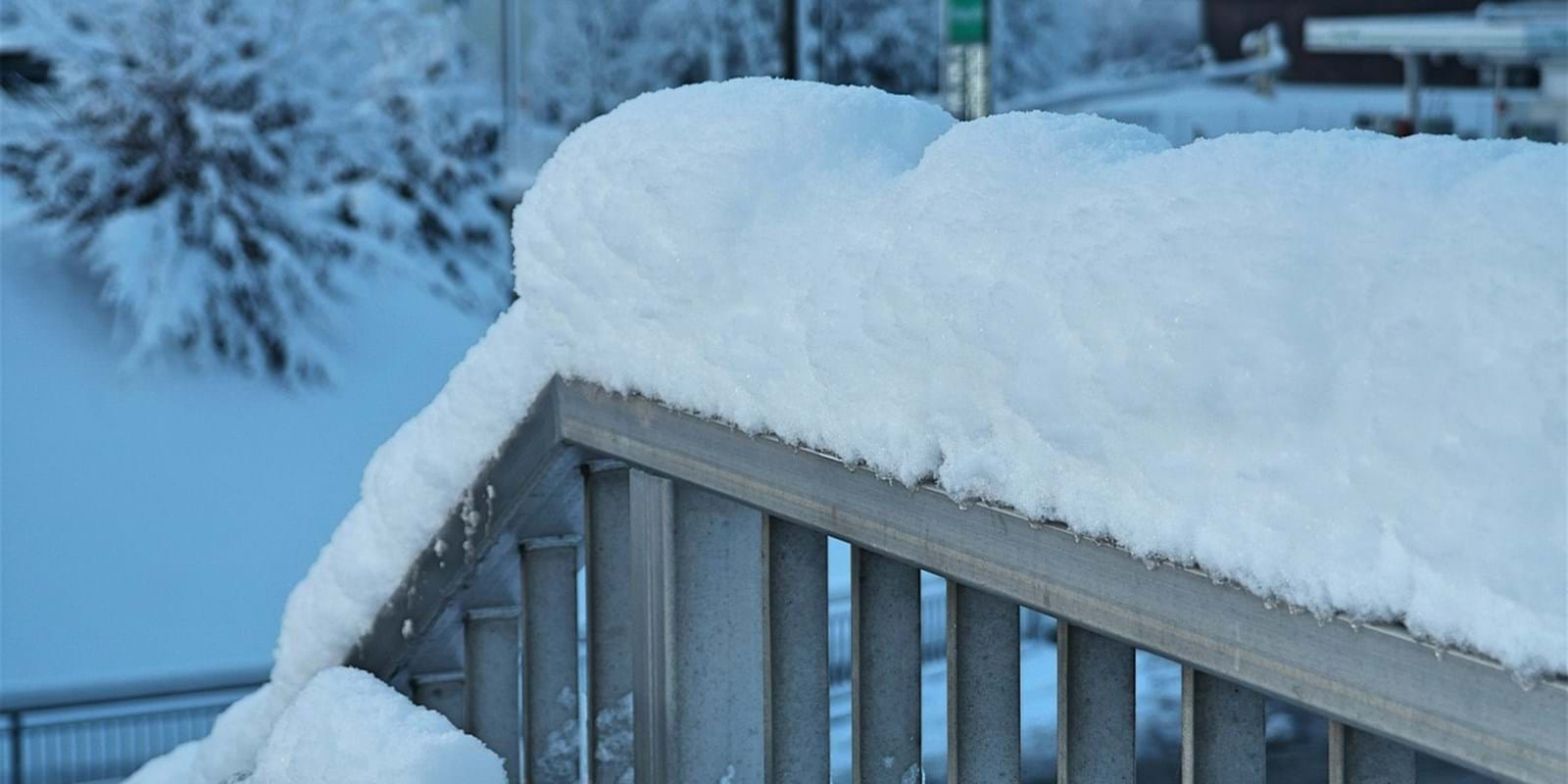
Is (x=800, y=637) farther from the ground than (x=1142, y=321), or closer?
closer

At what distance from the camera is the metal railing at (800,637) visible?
1.29m

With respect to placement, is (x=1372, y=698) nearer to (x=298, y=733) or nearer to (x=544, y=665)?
(x=544, y=665)

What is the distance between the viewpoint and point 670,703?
221cm

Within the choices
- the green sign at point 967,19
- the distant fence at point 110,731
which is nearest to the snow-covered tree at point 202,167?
the distant fence at point 110,731

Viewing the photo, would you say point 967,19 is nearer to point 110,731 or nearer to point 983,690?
point 110,731

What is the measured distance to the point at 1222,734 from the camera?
1.60 meters

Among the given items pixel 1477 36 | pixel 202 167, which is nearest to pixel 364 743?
pixel 202 167

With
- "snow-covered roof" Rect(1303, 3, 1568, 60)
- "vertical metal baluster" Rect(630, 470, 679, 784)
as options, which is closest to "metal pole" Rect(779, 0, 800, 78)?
"snow-covered roof" Rect(1303, 3, 1568, 60)

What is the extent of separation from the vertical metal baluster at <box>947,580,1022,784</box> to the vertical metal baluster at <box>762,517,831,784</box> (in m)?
0.28

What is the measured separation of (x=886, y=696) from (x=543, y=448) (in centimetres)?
69

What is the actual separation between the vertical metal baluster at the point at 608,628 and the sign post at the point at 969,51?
35.0ft

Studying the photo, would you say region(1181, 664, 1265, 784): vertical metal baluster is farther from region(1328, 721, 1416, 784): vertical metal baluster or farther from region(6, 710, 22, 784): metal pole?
region(6, 710, 22, 784): metal pole

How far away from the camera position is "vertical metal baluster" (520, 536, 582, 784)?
2613mm

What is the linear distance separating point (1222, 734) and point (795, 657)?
61 centimetres
